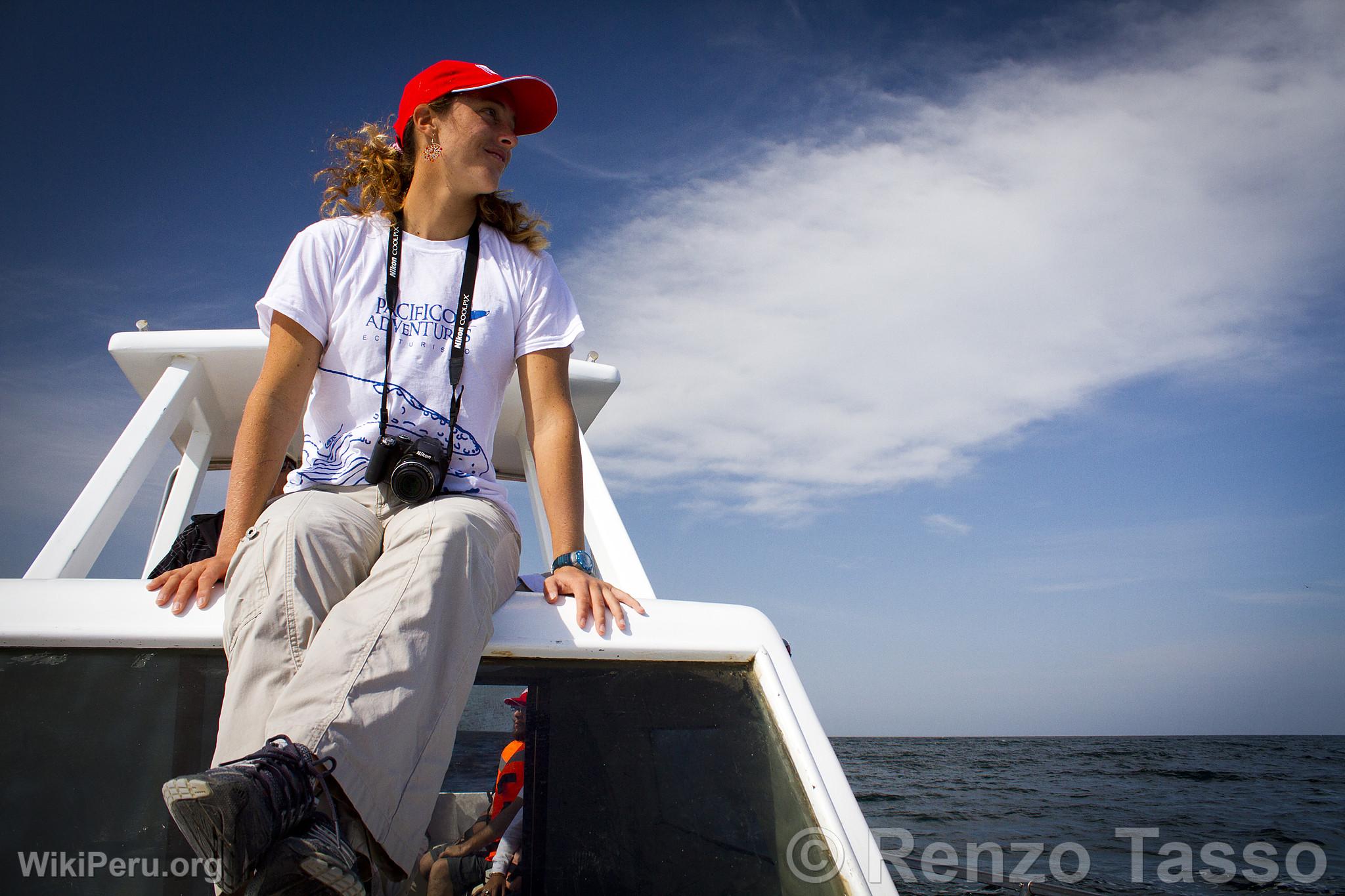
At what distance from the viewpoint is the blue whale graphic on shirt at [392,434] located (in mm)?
1961

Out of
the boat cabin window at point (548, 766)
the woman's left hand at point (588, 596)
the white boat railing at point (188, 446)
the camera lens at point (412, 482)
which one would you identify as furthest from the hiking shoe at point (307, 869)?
the white boat railing at point (188, 446)

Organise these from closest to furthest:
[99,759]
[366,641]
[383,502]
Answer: [366,641] → [99,759] → [383,502]

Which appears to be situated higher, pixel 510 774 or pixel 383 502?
pixel 383 502

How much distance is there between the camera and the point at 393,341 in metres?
2.06

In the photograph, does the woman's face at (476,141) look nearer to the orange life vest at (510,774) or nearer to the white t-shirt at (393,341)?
the white t-shirt at (393,341)

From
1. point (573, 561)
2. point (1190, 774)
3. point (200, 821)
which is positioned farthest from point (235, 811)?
point (1190, 774)

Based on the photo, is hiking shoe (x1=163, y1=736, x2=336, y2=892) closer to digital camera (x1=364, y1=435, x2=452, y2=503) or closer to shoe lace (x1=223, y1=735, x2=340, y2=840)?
shoe lace (x1=223, y1=735, x2=340, y2=840)

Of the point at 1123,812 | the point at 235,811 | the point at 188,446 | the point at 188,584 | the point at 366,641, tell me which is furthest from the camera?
the point at 1123,812

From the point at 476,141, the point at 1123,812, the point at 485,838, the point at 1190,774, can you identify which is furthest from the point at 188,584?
the point at 1190,774

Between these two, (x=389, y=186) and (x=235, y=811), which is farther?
(x=389, y=186)

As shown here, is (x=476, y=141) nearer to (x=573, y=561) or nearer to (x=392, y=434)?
(x=392, y=434)

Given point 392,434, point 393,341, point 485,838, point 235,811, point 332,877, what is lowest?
point 485,838

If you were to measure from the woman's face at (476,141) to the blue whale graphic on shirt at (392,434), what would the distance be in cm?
61

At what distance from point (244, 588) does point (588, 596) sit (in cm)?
65
